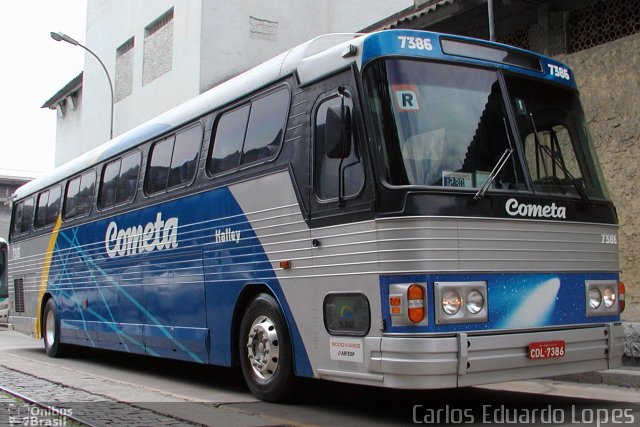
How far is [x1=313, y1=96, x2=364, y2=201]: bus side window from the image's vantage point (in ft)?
20.6

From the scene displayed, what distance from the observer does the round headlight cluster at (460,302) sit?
5.78 metres

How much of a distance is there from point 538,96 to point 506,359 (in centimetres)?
251

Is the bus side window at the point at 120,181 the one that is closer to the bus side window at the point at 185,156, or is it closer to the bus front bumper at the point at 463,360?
the bus side window at the point at 185,156

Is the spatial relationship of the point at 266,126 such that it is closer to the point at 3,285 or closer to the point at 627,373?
the point at 627,373

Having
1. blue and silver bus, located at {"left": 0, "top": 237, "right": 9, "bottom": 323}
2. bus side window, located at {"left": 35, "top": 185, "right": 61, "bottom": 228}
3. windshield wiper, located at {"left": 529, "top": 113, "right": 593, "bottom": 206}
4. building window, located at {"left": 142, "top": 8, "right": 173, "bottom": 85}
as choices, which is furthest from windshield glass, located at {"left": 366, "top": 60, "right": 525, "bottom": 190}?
blue and silver bus, located at {"left": 0, "top": 237, "right": 9, "bottom": 323}

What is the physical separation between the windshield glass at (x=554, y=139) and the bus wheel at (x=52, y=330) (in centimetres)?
995

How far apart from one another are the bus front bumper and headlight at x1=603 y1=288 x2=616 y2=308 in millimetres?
443

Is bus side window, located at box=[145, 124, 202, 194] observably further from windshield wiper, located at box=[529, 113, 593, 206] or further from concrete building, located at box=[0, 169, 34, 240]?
concrete building, located at box=[0, 169, 34, 240]

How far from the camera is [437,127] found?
6.12 meters

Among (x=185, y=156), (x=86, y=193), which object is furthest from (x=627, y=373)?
(x=86, y=193)

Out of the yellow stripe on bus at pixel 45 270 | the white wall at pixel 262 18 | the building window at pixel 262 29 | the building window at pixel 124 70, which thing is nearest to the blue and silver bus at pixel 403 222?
the yellow stripe on bus at pixel 45 270

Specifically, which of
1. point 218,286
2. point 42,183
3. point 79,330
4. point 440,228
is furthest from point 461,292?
point 42,183

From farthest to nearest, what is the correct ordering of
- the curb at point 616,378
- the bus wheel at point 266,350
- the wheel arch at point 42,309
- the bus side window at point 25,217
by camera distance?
the bus side window at point 25,217 → the wheel arch at point 42,309 → the curb at point 616,378 → the bus wheel at point 266,350

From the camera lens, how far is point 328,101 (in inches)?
267
